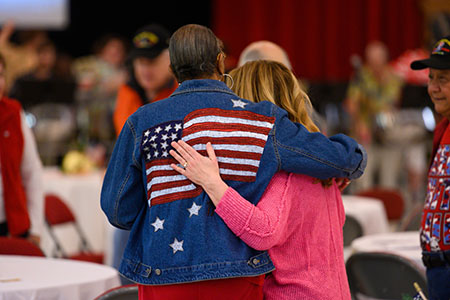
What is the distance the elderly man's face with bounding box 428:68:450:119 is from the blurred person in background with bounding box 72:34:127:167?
6.19 m

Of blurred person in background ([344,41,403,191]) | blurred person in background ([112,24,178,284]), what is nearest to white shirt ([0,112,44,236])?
blurred person in background ([112,24,178,284])

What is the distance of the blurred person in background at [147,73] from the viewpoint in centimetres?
361

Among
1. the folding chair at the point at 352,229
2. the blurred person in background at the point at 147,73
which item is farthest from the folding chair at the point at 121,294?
the folding chair at the point at 352,229

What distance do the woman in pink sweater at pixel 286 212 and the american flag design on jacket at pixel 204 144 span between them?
3 cm

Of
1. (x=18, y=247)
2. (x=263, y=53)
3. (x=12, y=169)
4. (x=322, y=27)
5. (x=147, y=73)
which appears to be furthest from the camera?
(x=322, y=27)

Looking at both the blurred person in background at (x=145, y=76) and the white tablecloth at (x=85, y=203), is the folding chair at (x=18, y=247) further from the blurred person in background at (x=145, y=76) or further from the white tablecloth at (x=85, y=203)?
the white tablecloth at (x=85, y=203)

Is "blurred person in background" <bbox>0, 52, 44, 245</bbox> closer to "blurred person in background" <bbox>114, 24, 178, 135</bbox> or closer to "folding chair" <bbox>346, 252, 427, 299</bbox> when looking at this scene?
"blurred person in background" <bbox>114, 24, 178, 135</bbox>

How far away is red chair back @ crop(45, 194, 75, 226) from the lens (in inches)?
179

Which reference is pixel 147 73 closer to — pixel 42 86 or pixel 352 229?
pixel 352 229

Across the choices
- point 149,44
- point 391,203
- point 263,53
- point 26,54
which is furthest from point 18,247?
point 26,54

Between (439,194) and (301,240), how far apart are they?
2.42ft

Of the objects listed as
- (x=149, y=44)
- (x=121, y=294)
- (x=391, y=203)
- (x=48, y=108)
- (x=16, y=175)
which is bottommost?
(x=391, y=203)

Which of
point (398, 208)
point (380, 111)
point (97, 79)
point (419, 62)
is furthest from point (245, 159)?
point (97, 79)

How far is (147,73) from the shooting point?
3.60m
